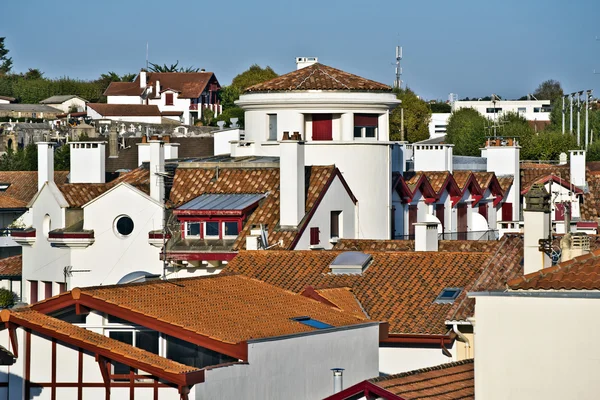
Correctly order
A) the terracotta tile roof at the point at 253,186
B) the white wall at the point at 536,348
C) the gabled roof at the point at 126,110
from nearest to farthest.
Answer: the white wall at the point at 536,348, the terracotta tile roof at the point at 253,186, the gabled roof at the point at 126,110

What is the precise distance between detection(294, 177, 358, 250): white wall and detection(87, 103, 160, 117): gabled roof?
97323 millimetres

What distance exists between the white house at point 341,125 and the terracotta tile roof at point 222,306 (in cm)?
1568

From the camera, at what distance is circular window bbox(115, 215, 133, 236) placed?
150ft

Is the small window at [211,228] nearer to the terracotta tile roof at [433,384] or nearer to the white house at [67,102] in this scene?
the terracotta tile roof at [433,384]

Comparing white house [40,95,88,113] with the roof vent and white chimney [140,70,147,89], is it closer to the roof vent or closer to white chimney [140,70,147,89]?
white chimney [140,70,147,89]

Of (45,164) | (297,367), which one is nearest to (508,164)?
(45,164)

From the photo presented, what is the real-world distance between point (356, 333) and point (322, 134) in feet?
62.8

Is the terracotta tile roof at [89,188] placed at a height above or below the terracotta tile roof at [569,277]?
above

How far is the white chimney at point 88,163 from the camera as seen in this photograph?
164ft

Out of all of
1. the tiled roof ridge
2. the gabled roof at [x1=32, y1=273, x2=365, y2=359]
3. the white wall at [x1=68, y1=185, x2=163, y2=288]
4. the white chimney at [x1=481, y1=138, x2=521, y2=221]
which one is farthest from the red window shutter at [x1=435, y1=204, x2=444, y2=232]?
the tiled roof ridge

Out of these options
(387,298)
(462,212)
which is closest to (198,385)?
(387,298)

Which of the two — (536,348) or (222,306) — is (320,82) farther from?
(536,348)

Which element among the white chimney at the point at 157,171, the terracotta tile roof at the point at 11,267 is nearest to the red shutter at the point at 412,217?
the white chimney at the point at 157,171

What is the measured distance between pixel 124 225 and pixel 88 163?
495cm
